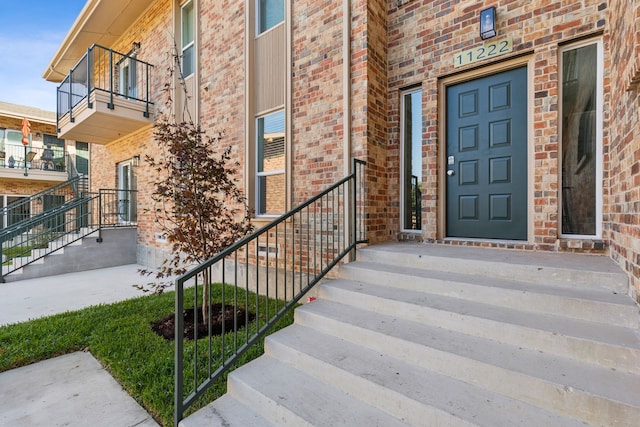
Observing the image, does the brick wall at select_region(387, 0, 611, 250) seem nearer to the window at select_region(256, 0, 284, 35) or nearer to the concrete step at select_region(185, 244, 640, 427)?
the concrete step at select_region(185, 244, 640, 427)

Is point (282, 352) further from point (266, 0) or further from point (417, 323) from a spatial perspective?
point (266, 0)

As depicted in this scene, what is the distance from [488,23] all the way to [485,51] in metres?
0.28

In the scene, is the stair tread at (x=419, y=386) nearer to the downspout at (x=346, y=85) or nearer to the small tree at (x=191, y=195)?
the small tree at (x=191, y=195)

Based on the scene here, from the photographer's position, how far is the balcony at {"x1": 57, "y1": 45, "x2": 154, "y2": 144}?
7.01m

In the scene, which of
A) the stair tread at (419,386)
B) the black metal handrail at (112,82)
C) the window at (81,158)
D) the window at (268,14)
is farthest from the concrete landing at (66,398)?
the window at (81,158)

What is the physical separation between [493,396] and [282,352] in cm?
142

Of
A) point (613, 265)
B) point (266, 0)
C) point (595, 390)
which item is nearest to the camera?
point (595, 390)

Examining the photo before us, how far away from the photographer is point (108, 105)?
23.2 ft

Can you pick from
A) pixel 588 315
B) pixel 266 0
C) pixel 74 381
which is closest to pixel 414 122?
pixel 588 315

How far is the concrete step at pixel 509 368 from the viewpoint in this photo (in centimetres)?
141

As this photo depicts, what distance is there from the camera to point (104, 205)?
29.5 ft

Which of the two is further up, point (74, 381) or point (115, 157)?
point (115, 157)

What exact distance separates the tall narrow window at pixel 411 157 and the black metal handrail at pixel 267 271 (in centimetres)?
74

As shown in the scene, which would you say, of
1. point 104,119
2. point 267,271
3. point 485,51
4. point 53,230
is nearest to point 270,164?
point 267,271
